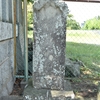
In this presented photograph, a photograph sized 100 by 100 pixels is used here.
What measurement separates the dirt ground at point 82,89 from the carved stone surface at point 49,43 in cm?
106

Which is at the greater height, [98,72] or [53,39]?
[53,39]

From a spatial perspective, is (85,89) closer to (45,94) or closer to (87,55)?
(45,94)

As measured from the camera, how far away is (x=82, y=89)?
12.7ft

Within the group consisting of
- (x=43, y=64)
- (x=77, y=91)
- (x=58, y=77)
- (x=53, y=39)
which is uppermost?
(x=53, y=39)

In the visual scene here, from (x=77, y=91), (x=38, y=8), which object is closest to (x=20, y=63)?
(x=77, y=91)

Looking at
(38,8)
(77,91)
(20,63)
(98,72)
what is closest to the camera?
(38,8)

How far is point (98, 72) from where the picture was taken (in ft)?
16.6

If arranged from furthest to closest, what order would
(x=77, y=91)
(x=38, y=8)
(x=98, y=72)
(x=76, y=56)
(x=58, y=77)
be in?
(x=76, y=56)
(x=98, y=72)
(x=77, y=91)
(x=58, y=77)
(x=38, y=8)

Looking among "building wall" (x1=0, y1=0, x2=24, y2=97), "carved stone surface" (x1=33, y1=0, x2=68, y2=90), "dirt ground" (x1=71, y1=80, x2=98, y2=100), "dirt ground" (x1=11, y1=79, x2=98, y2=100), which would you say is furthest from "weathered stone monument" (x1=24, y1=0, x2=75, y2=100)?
"dirt ground" (x1=71, y1=80, x2=98, y2=100)

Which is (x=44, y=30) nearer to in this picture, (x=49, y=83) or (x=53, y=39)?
(x=53, y=39)

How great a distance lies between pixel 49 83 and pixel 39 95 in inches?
8.2

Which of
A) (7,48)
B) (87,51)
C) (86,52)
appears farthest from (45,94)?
(87,51)

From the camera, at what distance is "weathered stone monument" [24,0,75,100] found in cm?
243

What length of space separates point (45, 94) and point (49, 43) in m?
0.64
